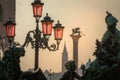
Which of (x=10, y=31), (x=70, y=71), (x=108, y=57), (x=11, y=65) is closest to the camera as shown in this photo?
(x=108, y=57)

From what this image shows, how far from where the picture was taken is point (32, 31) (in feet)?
70.5

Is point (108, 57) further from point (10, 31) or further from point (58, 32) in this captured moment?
point (58, 32)

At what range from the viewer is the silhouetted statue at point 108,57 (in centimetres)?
1159

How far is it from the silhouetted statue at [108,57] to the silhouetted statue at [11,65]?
1351mm

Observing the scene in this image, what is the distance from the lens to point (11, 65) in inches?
485

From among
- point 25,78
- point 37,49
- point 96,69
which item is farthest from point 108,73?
point 37,49

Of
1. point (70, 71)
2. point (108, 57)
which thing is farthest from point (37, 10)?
point (108, 57)

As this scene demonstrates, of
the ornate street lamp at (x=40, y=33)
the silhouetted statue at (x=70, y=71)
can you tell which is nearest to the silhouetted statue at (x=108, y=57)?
the silhouetted statue at (x=70, y=71)

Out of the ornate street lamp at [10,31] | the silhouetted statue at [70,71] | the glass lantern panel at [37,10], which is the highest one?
the glass lantern panel at [37,10]

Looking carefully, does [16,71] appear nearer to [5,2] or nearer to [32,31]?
[32,31]

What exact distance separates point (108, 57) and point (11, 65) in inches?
76.3

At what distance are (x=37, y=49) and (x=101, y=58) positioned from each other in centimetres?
914

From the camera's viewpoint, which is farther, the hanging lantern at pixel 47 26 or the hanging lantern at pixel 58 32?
the hanging lantern at pixel 58 32

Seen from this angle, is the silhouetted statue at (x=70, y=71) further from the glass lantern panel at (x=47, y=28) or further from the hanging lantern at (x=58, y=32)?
the hanging lantern at (x=58, y=32)
